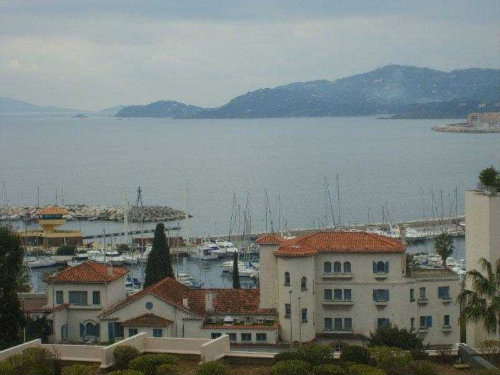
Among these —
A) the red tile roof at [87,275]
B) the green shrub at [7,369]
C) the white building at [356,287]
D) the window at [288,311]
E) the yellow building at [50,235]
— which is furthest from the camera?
the yellow building at [50,235]

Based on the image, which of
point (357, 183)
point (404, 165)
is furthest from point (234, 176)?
point (404, 165)

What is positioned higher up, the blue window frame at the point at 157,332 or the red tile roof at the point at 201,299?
the red tile roof at the point at 201,299

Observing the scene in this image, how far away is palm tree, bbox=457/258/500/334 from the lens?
1834cm

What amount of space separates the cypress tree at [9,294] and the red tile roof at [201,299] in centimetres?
269

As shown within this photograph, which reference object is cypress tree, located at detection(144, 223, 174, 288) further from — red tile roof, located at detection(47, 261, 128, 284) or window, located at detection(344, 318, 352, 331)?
window, located at detection(344, 318, 352, 331)

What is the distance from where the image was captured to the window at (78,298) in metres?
27.1

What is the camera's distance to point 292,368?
15.2 m

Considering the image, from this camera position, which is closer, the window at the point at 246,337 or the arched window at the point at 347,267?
the window at the point at 246,337

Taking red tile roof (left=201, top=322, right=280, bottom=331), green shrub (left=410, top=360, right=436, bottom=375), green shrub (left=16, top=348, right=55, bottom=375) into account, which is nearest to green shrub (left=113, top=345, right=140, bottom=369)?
green shrub (left=16, top=348, right=55, bottom=375)

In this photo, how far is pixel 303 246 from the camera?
26.3 m

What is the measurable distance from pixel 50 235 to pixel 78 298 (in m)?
49.6

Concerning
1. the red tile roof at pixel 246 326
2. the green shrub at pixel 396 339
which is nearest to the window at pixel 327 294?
the red tile roof at pixel 246 326

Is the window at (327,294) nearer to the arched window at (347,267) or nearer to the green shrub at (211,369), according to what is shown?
the arched window at (347,267)

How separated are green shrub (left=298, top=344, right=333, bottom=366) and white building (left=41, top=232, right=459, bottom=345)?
28.5 ft
